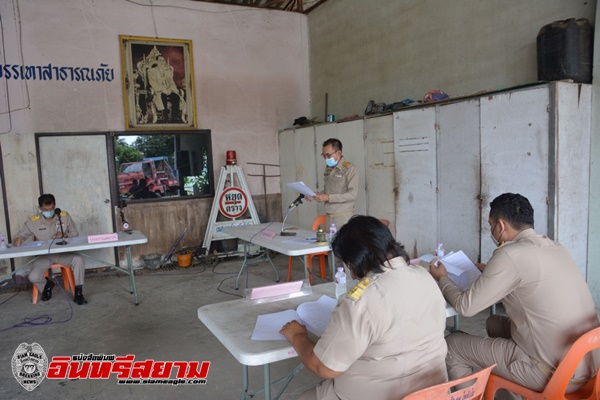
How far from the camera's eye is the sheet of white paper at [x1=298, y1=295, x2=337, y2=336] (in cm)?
180

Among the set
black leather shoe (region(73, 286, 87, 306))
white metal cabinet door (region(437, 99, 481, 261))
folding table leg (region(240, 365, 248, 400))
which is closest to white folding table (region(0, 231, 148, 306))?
black leather shoe (region(73, 286, 87, 306))

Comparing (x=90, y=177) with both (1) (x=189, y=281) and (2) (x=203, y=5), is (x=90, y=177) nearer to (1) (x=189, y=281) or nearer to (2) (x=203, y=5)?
(1) (x=189, y=281)

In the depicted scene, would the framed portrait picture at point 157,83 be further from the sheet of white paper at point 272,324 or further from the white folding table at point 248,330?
the sheet of white paper at point 272,324

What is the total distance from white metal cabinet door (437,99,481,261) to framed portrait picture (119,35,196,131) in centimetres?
380

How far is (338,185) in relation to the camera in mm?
4727

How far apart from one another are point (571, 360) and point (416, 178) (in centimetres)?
308

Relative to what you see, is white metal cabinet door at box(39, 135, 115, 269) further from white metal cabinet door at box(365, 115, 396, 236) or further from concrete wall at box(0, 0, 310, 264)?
white metal cabinet door at box(365, 115, 396, 236)

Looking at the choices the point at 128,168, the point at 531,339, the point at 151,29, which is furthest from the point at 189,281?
the point at 531,339

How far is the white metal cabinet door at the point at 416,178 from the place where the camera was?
4457 mm

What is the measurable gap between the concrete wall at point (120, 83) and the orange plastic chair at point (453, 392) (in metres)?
5.67

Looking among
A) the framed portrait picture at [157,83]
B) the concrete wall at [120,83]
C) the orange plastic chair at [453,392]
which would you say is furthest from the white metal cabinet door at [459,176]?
the framed portrait picture at [157,83]

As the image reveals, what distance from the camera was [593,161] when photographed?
3.63m

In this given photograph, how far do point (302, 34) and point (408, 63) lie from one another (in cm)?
261

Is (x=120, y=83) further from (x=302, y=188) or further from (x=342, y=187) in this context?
(x=302, y=188)
